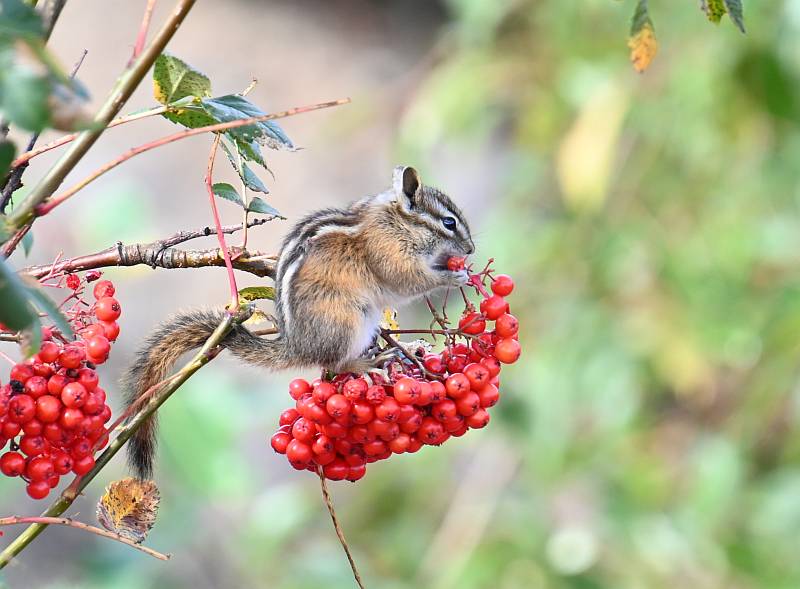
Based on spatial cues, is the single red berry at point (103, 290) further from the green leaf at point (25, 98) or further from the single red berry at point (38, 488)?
the green leaf at point (25, 98)

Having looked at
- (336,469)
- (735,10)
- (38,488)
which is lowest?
(38,488)

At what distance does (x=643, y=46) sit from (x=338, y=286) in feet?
1.71

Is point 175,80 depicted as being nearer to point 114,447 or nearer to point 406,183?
point 114,447

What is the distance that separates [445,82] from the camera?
10.6 ft

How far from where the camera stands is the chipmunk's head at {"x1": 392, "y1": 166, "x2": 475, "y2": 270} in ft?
5.37

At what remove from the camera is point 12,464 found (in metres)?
0.85

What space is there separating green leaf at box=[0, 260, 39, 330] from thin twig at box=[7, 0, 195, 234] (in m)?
0.11

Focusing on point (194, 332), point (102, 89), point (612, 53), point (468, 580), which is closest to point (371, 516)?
point (468, 580)

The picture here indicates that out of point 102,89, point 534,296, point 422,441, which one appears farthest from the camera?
point 102,89

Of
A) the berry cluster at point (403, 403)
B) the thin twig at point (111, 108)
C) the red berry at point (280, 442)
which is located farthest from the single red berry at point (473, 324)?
the thin twig at point (111, 108)

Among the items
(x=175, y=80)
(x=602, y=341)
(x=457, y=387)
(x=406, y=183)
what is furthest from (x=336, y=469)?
(x=602, y=341)

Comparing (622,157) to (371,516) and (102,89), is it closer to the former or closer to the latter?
(371,516)

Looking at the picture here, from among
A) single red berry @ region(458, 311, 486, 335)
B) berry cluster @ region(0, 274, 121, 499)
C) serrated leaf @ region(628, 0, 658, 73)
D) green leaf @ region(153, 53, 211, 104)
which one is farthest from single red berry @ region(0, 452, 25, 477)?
serrated leaf @ region(628, 0, 658, 73)

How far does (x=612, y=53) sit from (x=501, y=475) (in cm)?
135
